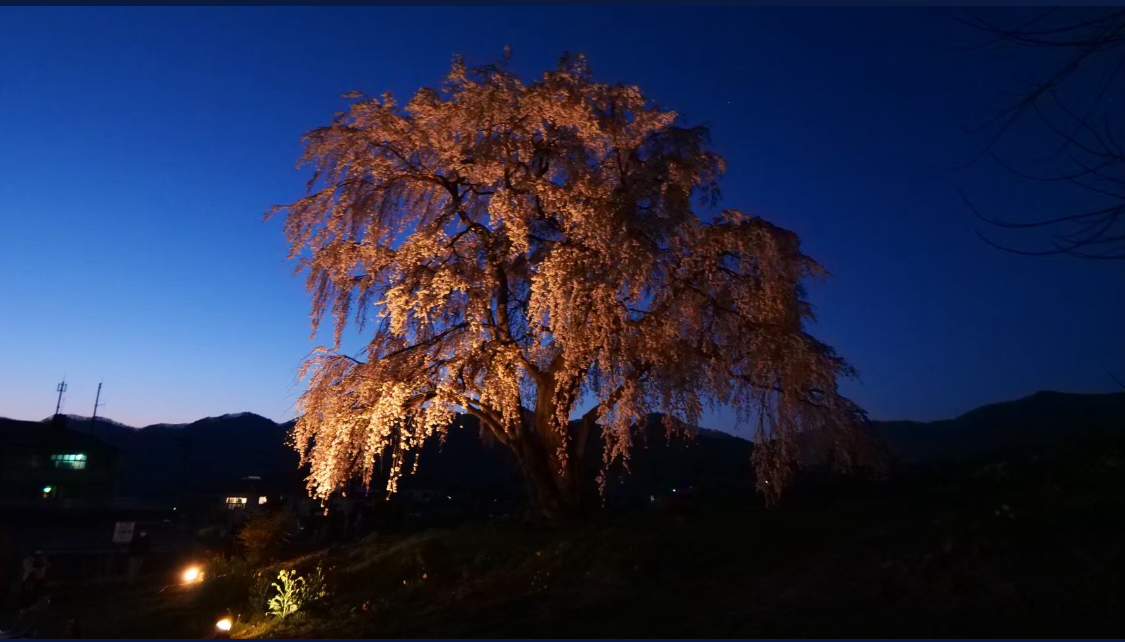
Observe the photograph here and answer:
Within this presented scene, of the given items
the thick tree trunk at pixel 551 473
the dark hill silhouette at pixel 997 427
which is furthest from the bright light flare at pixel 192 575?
the dark hill silhouette at pixel 997 427

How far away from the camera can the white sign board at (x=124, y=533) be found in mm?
21312

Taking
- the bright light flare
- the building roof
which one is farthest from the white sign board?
the building roof

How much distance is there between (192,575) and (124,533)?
555 centimetres

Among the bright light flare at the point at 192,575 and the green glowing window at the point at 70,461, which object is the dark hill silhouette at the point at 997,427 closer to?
the bright light flare at the point at 192,575

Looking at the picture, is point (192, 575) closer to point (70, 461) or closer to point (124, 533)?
point (124, 533)

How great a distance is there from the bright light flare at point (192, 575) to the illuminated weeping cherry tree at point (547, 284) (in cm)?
468

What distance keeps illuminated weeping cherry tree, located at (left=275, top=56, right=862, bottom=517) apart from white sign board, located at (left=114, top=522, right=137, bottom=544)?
9738mm

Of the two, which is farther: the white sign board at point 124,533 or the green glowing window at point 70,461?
Answer: the green glowing window at point 70,461

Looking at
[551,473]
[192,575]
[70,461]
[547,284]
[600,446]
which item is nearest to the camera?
[547,284]

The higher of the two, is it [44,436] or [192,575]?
[44,436]

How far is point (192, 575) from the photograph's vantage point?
57.3ft

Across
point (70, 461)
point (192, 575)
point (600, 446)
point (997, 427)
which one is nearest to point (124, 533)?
point (192, 575)

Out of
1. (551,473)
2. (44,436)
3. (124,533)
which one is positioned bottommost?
(124,533)

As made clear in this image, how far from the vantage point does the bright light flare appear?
17.1 metres
